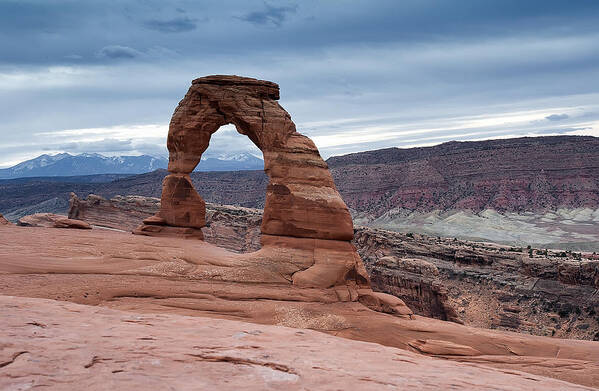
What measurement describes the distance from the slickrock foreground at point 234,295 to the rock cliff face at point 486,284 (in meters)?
12.6

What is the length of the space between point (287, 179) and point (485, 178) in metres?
109

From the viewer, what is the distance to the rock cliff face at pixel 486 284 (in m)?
31.9

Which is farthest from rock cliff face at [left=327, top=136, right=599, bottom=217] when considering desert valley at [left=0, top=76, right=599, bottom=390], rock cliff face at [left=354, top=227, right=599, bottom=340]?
rock cliff face at [left=354, top=227, right=599, bottom=340]

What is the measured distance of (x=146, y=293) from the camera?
16.2 metres

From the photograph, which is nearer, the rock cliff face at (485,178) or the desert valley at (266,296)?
the desert valley at (266,296)

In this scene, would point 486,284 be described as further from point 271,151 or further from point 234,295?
point 234,295

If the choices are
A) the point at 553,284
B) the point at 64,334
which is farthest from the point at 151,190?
the point at 64,334

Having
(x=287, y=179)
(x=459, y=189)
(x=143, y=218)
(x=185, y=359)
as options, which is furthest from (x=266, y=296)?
(x=459, y=189)

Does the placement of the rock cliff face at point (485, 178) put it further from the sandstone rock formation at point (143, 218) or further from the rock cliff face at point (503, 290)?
the rock cliff face at point (503, 290)

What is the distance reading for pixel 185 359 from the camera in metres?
7.19

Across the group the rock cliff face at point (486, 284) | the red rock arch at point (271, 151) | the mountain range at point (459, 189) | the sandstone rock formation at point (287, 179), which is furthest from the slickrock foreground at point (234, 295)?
the mountain range at point (459, 189)

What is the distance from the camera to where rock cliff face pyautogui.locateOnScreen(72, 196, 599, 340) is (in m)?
31.9

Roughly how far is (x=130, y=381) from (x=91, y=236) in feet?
58.0

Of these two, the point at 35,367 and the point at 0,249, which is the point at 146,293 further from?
the point at 35,367
